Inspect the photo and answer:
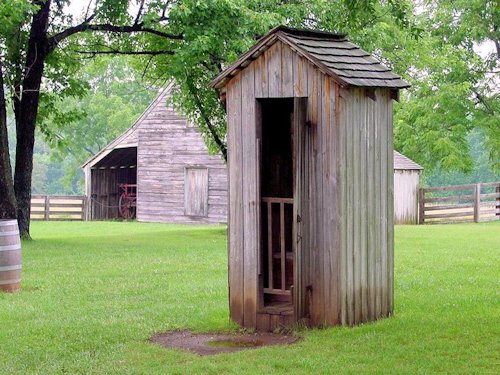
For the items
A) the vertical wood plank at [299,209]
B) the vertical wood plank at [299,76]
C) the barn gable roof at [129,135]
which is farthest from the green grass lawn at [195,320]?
the barn gable roof at [129,135]

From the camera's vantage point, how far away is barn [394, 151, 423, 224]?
38.2 meters

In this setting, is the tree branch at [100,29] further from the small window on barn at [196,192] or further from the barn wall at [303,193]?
the small window on barn at [196,192]

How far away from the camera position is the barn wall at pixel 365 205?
11.4 metres

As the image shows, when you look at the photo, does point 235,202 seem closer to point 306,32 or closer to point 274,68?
point 274,68

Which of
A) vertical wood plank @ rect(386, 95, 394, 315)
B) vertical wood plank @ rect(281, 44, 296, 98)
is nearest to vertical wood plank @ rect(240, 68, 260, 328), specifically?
vertical wood plank @ rect(281, 44, 296, 98)

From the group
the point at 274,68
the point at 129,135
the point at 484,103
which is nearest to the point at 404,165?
the point at 484,103

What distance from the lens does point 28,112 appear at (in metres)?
25.3

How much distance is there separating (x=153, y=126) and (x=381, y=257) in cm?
3015

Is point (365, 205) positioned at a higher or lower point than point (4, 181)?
lower

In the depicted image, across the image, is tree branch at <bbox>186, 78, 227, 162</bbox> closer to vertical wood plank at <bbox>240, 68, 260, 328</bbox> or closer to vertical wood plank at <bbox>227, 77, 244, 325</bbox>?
vertical wood plank at <bbox>227, 77, 244, 325</bbox>

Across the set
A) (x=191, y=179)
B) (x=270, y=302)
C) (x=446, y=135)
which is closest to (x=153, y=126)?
(x=191, y=179)

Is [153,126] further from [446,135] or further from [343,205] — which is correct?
[343,205]

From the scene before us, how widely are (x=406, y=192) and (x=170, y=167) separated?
31.2 feet

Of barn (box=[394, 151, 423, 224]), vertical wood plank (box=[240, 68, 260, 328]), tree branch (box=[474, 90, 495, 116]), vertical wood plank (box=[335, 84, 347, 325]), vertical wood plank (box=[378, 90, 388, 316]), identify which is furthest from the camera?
tree branch (box=[474, 90, 495, 116])
